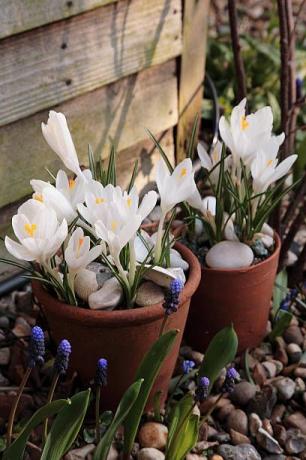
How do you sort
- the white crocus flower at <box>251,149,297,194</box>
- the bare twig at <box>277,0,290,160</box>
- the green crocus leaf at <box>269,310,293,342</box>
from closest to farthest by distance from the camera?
1. the white crocus flower at <box>251,149,297,194</box>
2. the green crocus leaf at <box>269,310,293,342</box>
3. the bare twig at <box>277,0,290,160</box>

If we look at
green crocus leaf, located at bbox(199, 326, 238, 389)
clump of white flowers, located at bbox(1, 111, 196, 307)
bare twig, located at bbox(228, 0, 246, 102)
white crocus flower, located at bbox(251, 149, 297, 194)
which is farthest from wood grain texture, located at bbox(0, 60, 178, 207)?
green crocus leaf, located at bbox(199, 326, 238, 389)

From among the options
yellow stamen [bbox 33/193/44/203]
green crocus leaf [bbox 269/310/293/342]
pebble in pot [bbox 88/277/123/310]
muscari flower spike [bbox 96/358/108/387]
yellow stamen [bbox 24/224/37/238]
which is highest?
yellow stamen [bbox 33/193/44/203]

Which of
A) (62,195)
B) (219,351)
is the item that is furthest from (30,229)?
(219,351)

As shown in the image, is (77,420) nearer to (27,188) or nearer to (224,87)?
(27,188)

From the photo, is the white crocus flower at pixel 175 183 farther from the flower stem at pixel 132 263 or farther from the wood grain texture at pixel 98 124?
the wood grain texture at pixel 98 124

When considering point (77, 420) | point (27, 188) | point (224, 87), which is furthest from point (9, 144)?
point (224, 87)

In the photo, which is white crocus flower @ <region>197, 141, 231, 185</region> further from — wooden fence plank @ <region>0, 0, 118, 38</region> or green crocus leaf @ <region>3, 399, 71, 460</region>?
green crocus leaf @ <region>3, 399, 71, 460</region>
